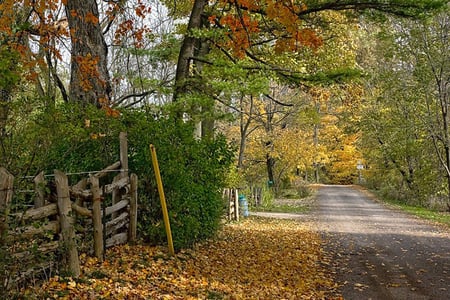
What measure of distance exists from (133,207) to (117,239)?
23.1 inches

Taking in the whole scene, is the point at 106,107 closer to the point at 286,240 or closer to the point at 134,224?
the point at 134,224

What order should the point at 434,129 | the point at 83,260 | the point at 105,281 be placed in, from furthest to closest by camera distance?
the point at 434,129, the point at 83,260, the point at 105,281

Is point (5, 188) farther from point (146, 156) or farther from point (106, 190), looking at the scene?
point (146, 156)

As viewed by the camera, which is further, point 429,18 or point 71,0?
point 429,18

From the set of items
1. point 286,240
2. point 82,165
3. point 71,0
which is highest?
point 71,0

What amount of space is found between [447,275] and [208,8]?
9355 millimetres

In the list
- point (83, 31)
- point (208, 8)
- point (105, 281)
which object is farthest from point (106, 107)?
point (208, 8)

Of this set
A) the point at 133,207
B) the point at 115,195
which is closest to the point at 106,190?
the point at 115,195

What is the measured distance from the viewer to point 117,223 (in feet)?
25.8

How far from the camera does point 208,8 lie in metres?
14.0

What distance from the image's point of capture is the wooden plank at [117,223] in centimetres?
762

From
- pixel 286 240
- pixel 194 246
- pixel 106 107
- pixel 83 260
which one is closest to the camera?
pixel 83 260

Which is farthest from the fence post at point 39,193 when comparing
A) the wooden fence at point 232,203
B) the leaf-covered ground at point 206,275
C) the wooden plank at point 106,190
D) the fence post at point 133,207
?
the wooden fence at point 232,203

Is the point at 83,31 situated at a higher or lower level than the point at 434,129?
higher
